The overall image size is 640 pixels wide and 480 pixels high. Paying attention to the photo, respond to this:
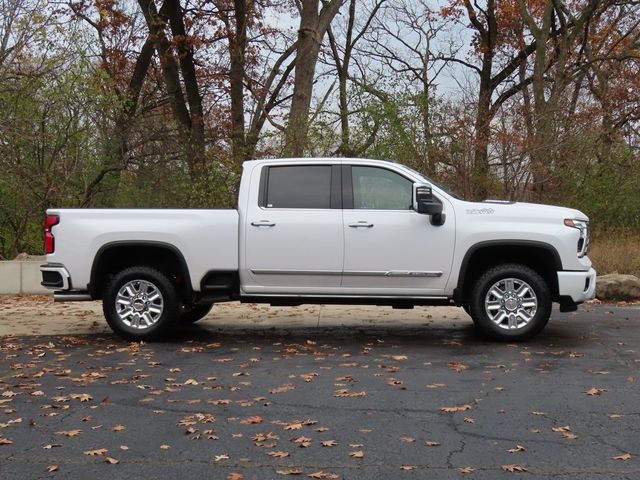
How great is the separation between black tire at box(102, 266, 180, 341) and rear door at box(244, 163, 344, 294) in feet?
3.04

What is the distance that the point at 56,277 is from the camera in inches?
323

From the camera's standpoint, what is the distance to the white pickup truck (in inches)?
309

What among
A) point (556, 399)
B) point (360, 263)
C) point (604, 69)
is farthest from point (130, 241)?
point (604, 69)

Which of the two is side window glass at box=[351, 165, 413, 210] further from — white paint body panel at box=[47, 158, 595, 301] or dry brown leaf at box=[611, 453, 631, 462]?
dry brown leaf at box=[611, 453, 631, 462]

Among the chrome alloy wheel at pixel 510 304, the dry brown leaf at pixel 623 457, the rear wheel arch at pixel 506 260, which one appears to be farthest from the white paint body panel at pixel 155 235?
the dry brown leaf at pixel 623 457

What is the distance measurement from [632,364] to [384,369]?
2.41m

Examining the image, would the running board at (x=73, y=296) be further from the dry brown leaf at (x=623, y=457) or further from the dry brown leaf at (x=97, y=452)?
the dry brown leaf at (x=623, y=457)

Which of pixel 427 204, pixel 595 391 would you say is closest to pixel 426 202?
pixel 427 204

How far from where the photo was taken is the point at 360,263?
7.95m

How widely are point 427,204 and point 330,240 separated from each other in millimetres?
1135

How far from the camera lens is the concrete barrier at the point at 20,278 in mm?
13336

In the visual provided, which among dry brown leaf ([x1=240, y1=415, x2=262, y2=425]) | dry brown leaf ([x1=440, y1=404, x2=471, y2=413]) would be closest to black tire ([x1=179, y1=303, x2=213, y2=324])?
dry brown leaf ([x1=240, y1=415, x2=262, y2=425])

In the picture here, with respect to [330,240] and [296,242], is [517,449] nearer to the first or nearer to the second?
[330,240]

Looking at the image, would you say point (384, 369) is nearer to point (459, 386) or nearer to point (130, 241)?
point (459, 386)
